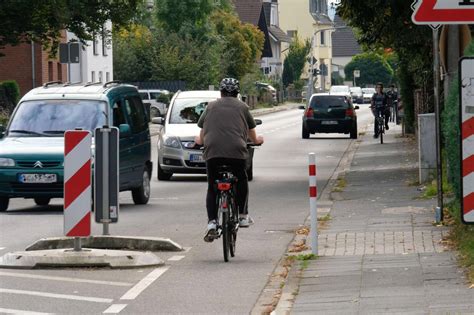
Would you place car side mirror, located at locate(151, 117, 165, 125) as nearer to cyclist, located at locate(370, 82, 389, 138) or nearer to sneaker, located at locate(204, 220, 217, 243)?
sneaker, located at locate(204, 220, 217, 243)

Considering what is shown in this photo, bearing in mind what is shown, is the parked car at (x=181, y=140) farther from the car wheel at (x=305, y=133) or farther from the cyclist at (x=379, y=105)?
the car wheel at (x=305, y=133)

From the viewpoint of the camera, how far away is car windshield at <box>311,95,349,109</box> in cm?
4775

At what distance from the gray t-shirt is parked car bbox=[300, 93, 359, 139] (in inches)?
1339

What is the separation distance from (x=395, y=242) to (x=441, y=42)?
3.24 m

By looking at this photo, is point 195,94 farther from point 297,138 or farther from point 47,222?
point 297,138

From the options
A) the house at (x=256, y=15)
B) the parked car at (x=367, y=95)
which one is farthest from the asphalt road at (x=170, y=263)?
the house at (x=256, y=15)

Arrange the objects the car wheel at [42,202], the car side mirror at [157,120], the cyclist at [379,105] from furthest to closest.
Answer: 1. the cyclist at [379,105]
2. the car side mirror at [157,120]
3. the car wheel at [42,202]

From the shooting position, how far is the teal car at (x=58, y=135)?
19312mm

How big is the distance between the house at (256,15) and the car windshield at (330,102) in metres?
83.7

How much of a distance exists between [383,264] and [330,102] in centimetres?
3574

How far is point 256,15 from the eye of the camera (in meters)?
134

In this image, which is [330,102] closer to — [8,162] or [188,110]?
[188,110]

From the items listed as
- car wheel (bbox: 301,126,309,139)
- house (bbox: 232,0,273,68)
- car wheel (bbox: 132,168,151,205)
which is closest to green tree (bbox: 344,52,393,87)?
house (bbox: 232,0,273,68)

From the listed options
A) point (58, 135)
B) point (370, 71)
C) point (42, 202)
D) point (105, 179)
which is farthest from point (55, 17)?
point (370, 71)
